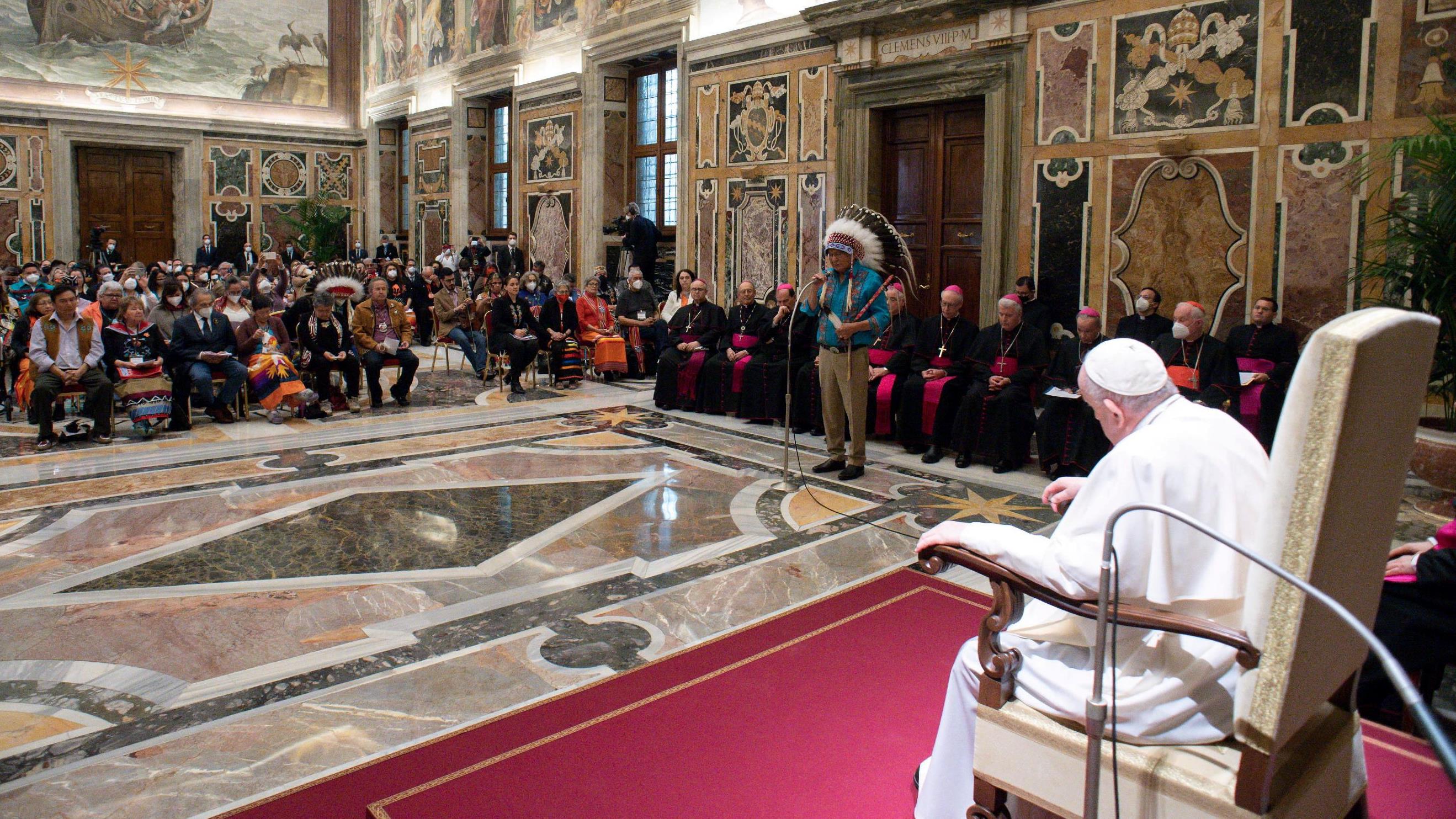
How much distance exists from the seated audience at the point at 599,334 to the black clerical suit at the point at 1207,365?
20.1ft

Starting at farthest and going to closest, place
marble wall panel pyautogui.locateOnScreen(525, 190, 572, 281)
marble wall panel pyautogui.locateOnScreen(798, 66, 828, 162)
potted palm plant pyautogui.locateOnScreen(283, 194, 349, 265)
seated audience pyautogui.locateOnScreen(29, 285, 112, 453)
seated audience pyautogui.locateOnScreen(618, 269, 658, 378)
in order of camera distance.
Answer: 1. potted palm plant pyautogui.locateOnScreen(283, 194, 349, 265)
2. marble wall panel pyautogui.locateOnScreen(525, 190, 572, 281)
3. seated audience pyautogui.locateOnScreen(618, 269, 658, 378)
4. marble wall panel pyautogui.locateOnScreen(798, 66, 828, 162)
5. seated audience pyautogui.locateOnScreen(29, 285, 112, 453)

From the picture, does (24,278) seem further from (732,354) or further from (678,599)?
(678,599)

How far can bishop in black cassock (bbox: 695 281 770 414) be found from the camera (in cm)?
898

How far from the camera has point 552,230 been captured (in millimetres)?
15547

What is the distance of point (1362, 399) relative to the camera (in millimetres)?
1609

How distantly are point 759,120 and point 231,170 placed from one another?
14.9 m

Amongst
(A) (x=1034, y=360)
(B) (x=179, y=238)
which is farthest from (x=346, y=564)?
(B) (x=179, y=238)

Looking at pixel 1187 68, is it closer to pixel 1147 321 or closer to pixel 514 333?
pixel 1147 321

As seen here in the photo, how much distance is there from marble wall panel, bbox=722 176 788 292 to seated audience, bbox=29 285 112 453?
21.6 ft

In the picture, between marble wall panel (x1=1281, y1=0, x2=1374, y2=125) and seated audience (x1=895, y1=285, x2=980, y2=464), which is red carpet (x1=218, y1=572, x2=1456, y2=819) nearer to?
seated audience (x1=895, y1=285, x2=980, y2=464)

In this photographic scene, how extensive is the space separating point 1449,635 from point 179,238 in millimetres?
23058

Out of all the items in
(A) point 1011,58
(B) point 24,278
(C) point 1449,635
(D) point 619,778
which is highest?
(A) point 1011,58

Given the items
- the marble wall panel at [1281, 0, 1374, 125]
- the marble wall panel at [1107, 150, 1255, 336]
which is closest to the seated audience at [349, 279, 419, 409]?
the marble wall panel at [1107, 150, 1255, 336]

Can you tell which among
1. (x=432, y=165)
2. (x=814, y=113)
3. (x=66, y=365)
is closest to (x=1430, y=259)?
(x=814, y=113)
